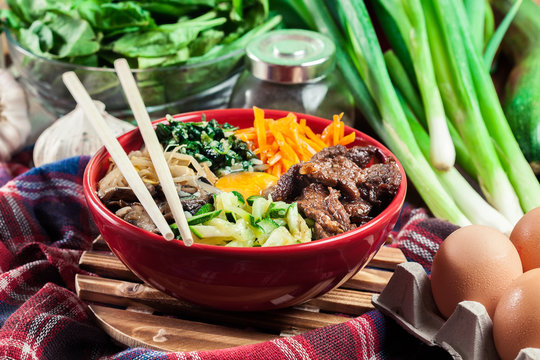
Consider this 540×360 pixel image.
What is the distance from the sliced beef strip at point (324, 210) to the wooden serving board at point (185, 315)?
0.94 feet

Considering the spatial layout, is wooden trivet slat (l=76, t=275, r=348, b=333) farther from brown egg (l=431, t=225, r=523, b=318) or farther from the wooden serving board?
brown egg (l=431, t=225, r=523, b=318)

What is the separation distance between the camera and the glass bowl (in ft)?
9.16

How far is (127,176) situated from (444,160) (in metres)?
1.57

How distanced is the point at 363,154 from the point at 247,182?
39cm

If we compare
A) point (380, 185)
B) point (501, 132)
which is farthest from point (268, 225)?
point (501, 132)

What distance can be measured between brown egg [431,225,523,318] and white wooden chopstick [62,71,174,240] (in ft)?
2.47

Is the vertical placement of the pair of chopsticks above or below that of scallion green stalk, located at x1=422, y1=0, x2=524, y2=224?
above

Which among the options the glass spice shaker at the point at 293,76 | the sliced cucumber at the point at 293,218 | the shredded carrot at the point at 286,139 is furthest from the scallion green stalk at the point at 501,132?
the sliced cucumber at the point at 293,218

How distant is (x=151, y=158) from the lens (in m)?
1.64

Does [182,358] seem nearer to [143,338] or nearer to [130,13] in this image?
[143,338]

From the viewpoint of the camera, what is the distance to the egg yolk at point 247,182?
1869mm

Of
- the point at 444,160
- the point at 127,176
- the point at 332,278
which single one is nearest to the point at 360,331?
the point at 332,278

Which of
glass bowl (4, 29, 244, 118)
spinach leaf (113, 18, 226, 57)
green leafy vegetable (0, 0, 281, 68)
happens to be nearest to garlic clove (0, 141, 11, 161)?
glass bowl (4, 29, 244, 118)

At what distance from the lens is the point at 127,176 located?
5.07 ft
